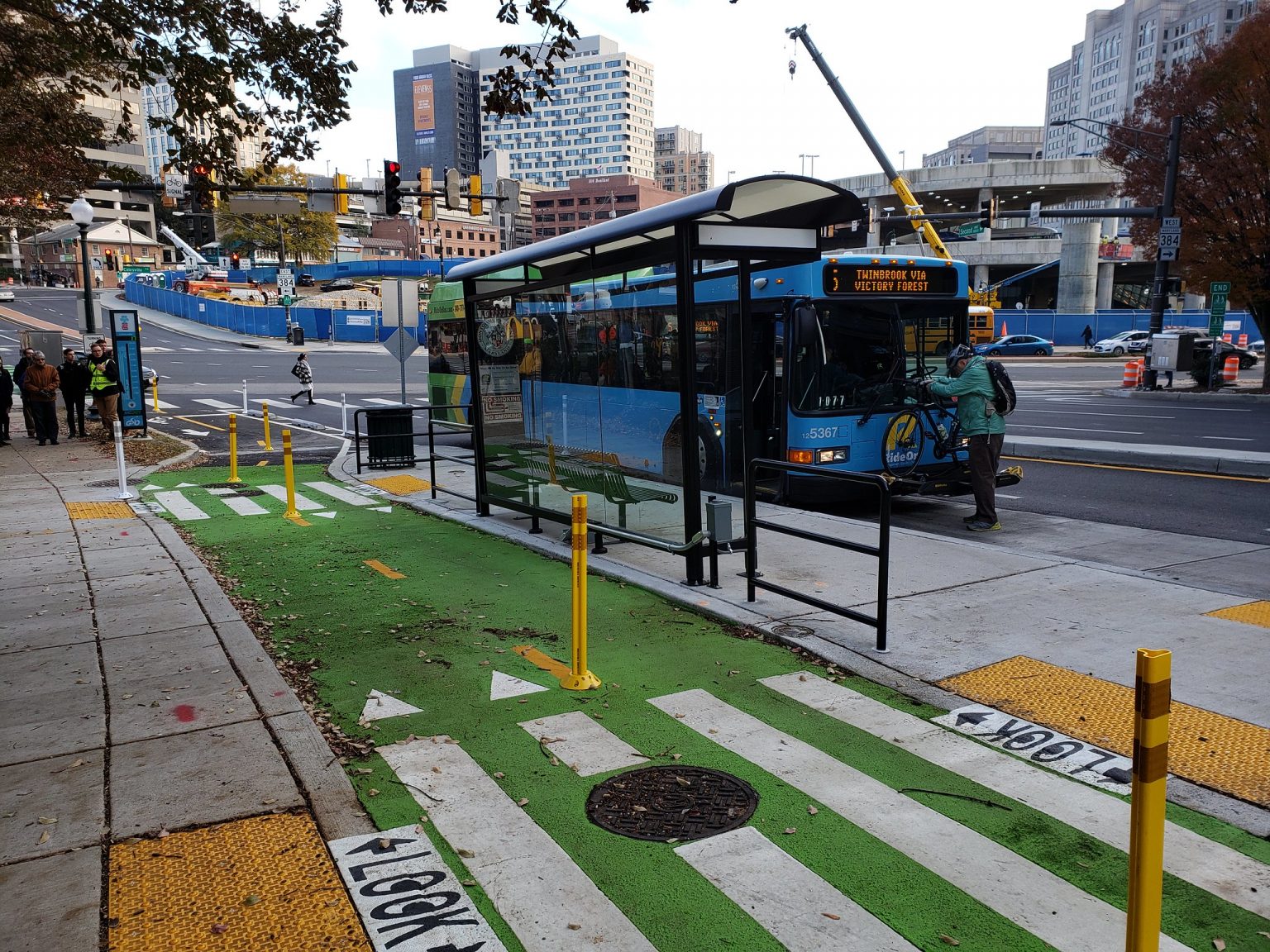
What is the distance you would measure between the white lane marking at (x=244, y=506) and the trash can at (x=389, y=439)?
3.00 meters

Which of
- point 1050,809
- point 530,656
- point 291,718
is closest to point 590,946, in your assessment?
point 1050,809

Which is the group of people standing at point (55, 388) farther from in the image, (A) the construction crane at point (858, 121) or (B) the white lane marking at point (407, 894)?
(A) the construction crane at point (858, 121)

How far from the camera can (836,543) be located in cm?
635

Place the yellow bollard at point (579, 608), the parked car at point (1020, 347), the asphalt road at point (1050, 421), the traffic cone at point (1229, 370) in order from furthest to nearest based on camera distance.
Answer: the parked car at point (1020, 347)
the traffic cone at point (1229, 370)
the asphalt road at point (1050, 421)
the yellow bollard at point (579, 608)

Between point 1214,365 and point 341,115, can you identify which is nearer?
point 341,115

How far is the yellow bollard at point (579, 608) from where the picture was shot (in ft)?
18.7

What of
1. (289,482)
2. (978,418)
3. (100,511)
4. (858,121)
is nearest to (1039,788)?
(978,418)

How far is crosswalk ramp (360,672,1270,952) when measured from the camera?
338 centimetres

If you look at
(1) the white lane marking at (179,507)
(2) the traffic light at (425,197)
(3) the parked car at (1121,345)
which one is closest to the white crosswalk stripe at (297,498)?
(1) the white lane marking at (179,507)

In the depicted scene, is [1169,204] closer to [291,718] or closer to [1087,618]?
[1087,618]

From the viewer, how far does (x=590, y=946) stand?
3309 mm

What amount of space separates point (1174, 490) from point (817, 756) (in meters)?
10.5

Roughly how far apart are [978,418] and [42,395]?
18.5 metres

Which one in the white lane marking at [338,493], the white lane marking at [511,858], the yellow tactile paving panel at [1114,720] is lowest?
the white lane marking at [338,493]
